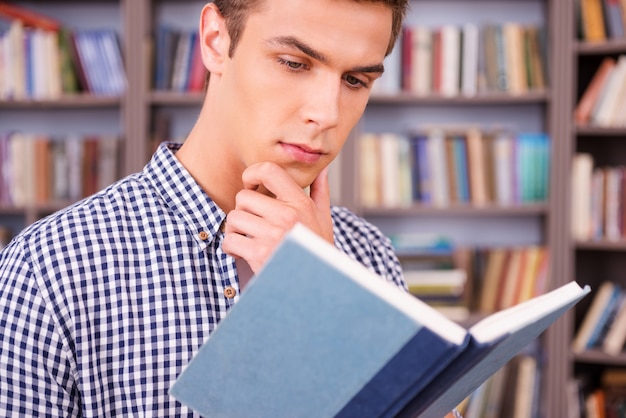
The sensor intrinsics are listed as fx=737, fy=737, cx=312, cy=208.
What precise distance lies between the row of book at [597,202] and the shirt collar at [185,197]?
224 centimetres

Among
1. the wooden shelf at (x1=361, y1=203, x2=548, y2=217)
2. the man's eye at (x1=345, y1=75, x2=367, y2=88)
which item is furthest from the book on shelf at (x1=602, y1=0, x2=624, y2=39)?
the man's eye at (x1=345, y1=75, x2=367, y2=88)

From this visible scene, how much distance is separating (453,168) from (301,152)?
2125 millimetres

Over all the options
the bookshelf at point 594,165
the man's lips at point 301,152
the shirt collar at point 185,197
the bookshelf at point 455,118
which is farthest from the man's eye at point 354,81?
the bookshelf at point 594,165

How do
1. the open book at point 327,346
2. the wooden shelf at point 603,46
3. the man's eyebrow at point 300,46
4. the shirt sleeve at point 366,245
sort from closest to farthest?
the open book at point 327,346
the man's eyebrow at point 300,46
the shirt sleeve at point 366,245
the wooden shelf at point 603,46

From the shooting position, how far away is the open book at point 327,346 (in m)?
0.56

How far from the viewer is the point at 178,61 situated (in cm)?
310

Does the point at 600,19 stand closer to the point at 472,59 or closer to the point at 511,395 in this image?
the point at 472,59

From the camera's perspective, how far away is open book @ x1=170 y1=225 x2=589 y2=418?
1.82 feet

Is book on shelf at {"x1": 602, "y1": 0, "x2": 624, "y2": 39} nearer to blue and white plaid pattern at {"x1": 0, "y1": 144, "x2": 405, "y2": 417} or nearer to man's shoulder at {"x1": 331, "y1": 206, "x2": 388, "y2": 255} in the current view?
man's shoulder at {"x1": 331, "y1": 206, "x2": 388, "y2": 255}

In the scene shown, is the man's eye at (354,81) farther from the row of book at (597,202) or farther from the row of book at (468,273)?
the row of book at (597,202)

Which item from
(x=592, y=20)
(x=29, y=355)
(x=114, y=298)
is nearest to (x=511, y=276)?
(x=592, y=20)

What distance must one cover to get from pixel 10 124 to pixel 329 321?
3.24 meters

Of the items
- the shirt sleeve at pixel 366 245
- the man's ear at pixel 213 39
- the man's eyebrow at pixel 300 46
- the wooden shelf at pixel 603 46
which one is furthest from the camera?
the wooden shelf at pixel 603 46

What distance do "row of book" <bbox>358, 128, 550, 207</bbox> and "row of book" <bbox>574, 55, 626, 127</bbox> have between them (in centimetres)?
20
